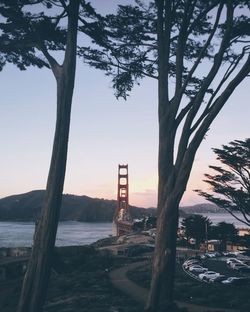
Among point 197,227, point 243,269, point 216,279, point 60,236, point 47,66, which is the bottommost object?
point 216,279

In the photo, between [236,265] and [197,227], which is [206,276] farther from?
[197,227]

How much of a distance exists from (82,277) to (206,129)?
14217 mm

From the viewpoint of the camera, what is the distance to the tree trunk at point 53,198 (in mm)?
8195

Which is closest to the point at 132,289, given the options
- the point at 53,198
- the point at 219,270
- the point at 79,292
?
the point at 79,292

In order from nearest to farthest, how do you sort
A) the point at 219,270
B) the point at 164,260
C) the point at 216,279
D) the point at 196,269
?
the point at 164,260 → the point at 216,279 → the point at 196,269 → the point at 219,270

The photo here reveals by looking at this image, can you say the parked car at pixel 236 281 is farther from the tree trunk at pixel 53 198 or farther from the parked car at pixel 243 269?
the tree trunk at pixel 53 198

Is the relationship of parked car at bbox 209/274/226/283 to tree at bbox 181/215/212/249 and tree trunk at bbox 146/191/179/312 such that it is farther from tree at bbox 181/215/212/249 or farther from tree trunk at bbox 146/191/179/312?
tree at bbox 181/215/212/249

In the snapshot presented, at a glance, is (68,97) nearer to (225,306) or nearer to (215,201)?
(225,306)

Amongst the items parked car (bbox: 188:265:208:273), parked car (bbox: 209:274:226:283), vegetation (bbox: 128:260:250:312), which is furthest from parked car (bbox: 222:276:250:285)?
vegetation (bbox: 128:260:250:312)

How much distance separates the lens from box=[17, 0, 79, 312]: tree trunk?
26.9 ft

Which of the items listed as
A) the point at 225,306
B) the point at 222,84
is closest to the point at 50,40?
the point at 222,84

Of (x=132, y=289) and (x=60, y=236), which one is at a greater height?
(x=60, y=236)

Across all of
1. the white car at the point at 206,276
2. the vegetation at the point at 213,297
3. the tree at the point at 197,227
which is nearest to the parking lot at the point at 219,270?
the white car at the point at 206,276

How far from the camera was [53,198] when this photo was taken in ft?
27.7
